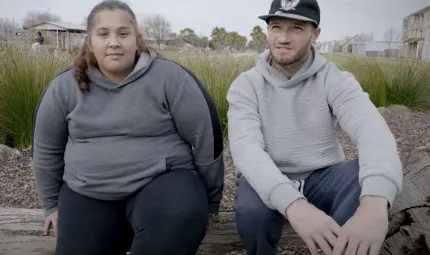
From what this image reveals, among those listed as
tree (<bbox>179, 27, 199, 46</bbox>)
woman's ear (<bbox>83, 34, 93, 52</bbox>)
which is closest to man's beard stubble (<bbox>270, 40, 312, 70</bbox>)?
woman's ear (<bbox>83, 34, 93, 52</bbox>)

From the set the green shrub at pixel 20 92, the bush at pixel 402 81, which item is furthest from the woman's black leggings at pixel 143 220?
the bush at pixel 402 81

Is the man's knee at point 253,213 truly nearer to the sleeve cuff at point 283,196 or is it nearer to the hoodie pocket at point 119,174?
the sleeve cuff at point 283,196

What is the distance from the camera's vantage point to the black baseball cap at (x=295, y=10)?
1.84 m

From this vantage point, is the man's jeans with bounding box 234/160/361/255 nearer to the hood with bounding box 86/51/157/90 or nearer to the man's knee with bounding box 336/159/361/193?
the man's knee with bounding box 336/159/361/193

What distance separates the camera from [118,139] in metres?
1.86

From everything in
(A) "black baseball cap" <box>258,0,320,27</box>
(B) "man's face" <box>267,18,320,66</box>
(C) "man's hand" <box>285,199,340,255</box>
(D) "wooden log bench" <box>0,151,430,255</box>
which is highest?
(A) "black baseball cap" <box>258,0,320,27</box>

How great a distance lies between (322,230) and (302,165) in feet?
1.52

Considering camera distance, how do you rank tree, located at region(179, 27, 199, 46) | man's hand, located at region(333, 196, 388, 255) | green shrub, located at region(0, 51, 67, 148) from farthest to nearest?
tree, located at region(179, 27, 199, 46), green shrub, located at region(0, 51, 67, 148), man's hand, located at region(333, 196, 388, 255)

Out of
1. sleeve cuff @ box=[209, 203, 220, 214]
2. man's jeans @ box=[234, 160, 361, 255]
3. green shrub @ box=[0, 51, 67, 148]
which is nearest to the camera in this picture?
man's jeans @ box=[234, 160, 361, 255]

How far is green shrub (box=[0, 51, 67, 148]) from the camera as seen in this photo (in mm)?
4078

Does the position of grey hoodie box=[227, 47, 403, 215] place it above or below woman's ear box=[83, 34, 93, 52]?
below

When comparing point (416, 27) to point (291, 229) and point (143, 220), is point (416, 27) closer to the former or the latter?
point (291, 229)

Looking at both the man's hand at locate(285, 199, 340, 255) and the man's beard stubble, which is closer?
the man's hand at locate(285, 199, 340, 255)

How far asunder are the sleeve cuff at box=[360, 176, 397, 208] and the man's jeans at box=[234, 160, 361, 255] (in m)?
0.07
